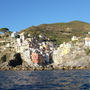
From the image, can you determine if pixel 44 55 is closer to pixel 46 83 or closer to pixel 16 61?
pixel 16 61

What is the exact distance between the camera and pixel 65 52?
169875mm

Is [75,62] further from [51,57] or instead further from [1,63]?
[1,63]

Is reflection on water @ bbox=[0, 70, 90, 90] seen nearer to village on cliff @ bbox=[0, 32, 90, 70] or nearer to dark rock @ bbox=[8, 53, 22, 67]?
village on cliff @ bbox=[0, 32, 90, 70]

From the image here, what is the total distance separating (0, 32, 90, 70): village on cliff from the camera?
15375cm

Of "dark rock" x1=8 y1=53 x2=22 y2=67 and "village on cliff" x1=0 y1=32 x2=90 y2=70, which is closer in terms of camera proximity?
"village on cliff" x1=0 y1=32 x2=90 y2=70

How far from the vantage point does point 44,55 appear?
179 metres

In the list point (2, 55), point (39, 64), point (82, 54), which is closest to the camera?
point (82, 54)

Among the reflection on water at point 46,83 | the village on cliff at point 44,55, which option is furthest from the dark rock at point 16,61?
the reflection on water at point 46,83

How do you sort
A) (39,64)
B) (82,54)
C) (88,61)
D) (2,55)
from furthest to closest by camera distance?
(2,55) < (39,64) < (82,54) < (88,61)

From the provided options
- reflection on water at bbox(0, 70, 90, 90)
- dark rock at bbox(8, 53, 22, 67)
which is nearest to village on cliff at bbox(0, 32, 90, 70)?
dark rock at bbox(8, 53, 22, 67)

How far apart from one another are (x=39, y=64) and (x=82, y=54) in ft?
113

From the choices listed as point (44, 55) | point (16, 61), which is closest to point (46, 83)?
point (16, 61)

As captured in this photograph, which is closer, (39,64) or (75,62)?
(75,62)

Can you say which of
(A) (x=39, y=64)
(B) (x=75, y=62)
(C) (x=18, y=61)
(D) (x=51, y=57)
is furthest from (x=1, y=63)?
(B) (x=75, y=62)
